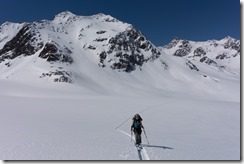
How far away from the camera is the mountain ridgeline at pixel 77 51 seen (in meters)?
121

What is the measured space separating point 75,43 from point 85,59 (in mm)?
21163

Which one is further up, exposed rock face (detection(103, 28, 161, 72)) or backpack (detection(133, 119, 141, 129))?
exposed rock face (detection(103, 28, 161, 72))

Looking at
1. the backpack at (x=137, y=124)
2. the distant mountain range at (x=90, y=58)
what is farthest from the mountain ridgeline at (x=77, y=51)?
the backpack at (x=137, y=124)

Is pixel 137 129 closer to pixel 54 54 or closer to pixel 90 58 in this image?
pixel 54 54

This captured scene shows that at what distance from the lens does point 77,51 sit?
146 m

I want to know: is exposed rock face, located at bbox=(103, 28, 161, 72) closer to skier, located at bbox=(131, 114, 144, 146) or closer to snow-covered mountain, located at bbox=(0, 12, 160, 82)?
snow-covered mountain, located at bbox=(0, 12, 160, 82)

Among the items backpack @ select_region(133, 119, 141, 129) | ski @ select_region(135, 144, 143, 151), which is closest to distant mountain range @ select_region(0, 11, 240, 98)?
backpack @ select_region(133, 119, 141, 129)

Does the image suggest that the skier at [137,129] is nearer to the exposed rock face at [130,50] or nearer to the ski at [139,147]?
the ski at [139,147]

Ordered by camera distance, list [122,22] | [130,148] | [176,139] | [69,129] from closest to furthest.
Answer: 1. [130,148]
2. [176,139]
3. [69,129]
4. [122,22]

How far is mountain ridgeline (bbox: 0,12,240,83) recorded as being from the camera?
12081 centimetres

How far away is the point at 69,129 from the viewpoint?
1955cm

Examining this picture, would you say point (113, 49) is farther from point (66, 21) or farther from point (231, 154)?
point (231, 154)

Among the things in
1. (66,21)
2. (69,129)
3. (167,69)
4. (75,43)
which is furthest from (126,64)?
(69,129)

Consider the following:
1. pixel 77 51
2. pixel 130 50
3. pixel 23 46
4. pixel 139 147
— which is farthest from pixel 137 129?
pixel 23 46
